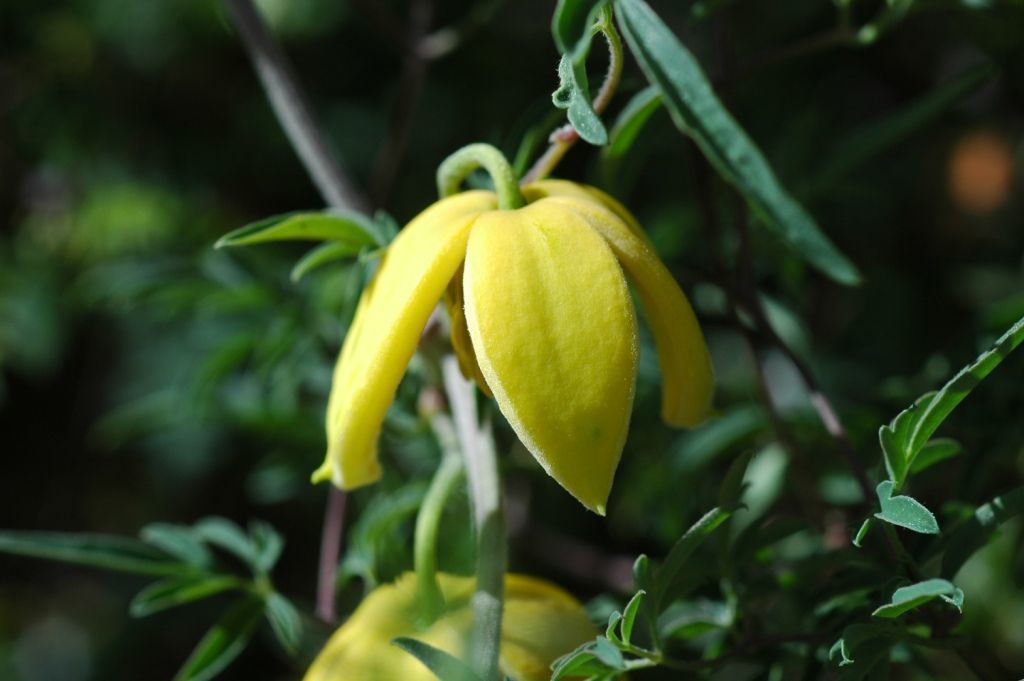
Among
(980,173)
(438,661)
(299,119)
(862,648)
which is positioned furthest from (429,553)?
(980,173)

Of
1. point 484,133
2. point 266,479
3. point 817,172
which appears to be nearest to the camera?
point 817,172

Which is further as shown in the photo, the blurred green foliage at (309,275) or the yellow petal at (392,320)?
the blurred green foliage at (309,275)

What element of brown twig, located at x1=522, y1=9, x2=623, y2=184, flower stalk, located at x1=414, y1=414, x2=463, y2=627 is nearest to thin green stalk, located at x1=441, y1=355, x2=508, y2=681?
flower stalk, located at x1=414, y1=414, x2=463, y2=627

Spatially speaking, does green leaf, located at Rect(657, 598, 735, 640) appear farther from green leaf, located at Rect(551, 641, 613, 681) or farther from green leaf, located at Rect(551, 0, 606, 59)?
green leaf, located at Rect(551, 0, 606, 59)

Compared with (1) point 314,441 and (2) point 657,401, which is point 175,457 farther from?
(2) point 657,401

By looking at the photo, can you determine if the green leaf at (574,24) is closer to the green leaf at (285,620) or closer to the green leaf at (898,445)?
the green leaf at (898,445)

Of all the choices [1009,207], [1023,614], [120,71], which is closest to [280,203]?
[120,71]

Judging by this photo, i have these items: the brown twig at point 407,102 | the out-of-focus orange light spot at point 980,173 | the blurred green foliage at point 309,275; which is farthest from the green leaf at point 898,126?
the out-of-focus orange light spot at point 980,173
